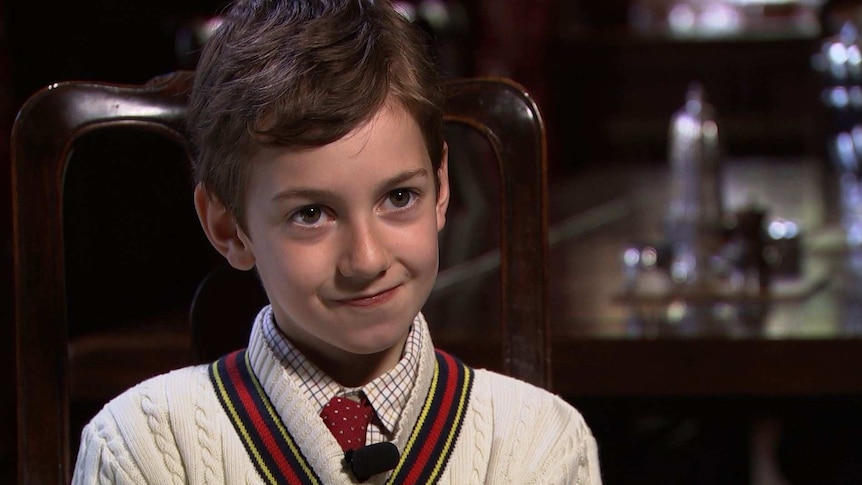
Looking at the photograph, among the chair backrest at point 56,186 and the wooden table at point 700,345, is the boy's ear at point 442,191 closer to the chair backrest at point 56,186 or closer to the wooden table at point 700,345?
the chair backrest at point 56,186

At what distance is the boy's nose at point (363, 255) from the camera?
2.67 feet

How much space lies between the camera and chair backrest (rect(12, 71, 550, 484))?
1.01 m

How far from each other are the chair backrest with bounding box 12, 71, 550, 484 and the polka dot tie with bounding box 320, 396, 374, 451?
0.72 feet

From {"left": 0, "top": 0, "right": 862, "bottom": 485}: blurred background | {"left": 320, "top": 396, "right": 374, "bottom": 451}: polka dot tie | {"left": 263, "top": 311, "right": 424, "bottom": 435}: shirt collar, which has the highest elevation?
{"left": 0, "top": 0, "right": 862, "bottom": 485}: blurred background

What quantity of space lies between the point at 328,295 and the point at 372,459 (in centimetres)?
11

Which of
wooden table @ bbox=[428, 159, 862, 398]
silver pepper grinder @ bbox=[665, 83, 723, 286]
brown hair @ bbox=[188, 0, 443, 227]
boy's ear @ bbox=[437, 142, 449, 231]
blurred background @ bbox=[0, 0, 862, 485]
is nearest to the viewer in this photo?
brown hair @ bbox=[188, 0, 443, 227]

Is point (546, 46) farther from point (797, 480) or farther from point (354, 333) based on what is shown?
point (354, 333)

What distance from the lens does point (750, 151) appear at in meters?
7.50

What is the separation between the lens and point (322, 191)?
0.82 meters

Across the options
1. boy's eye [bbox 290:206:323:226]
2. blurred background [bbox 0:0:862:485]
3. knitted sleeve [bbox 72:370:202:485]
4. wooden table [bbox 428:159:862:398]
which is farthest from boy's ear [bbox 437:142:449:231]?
blurred background [bbox 0:0:862:485]

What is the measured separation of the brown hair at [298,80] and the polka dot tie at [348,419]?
14 centimetres

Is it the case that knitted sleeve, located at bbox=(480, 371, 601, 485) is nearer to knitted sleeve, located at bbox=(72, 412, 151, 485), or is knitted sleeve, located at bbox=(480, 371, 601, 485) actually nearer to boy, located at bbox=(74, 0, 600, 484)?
boy, located at bbox=(74, 0, 600, 484)

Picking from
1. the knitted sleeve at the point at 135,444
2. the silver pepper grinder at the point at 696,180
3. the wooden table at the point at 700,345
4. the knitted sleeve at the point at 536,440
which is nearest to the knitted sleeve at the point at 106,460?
the knitted sleeve at the point at 135,444

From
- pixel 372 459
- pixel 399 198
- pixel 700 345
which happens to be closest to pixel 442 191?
pixel 399 198
